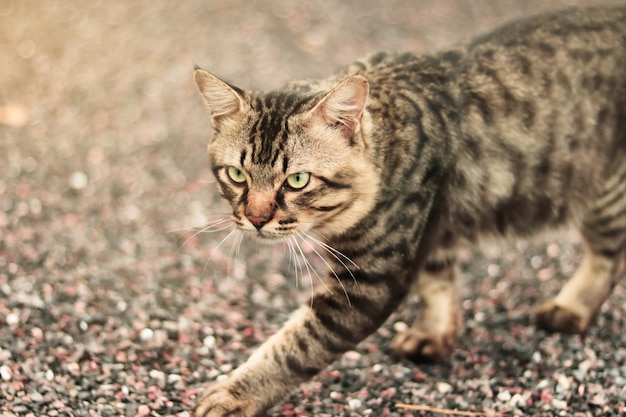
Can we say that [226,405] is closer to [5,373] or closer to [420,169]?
[5,373]

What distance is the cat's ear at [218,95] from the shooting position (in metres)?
2.63

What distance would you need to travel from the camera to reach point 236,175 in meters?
2.67

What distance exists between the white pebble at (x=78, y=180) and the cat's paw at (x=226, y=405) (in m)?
2.37

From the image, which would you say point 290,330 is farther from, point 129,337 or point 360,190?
point 129,337

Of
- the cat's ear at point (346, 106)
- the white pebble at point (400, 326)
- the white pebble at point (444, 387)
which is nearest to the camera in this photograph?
the cat's ear at point (346, 106)

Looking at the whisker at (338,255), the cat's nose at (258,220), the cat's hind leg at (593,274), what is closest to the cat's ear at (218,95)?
the cat's nose at (258,220)

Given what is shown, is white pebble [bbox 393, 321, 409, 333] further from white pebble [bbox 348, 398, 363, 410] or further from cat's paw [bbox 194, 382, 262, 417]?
cat's paw [bbox 194, 382, 262, 417]

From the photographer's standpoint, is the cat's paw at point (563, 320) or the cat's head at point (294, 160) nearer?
the cat's head at point (294, 160)

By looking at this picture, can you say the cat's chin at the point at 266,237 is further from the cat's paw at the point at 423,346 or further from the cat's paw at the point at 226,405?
the cat's paw at the point at 423,346

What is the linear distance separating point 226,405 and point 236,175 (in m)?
0.85

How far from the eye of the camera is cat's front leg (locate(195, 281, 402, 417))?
8.78 feet

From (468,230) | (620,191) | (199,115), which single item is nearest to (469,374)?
(468,230)

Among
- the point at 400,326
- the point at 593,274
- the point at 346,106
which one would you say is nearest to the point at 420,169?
the point at 346,106

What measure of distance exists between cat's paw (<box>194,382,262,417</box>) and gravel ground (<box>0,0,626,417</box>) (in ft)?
0.49
